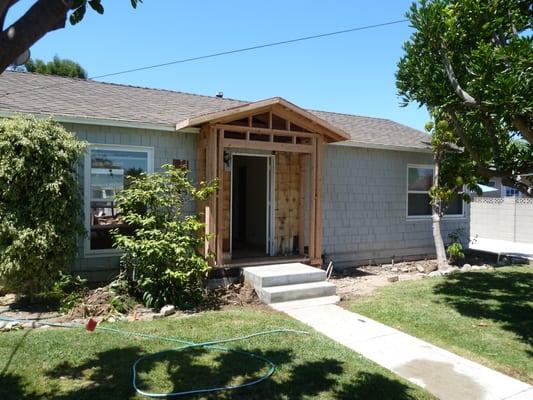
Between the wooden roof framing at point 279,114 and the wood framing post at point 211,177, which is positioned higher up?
the wooden roof framing at point 279,114

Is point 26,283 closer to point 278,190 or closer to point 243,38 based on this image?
point 278,190

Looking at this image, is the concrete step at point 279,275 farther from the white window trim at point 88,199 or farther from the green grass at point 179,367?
the white window trim at point 88,199

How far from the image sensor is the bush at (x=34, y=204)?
21.0 ft

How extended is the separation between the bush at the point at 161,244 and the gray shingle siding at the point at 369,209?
4061 mm

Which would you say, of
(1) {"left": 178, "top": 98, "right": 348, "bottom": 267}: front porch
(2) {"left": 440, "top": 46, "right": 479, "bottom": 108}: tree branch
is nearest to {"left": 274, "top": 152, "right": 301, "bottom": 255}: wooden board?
(1) {"left": 178, "top": 98, "right": 348, "bottom": 267}: front porch

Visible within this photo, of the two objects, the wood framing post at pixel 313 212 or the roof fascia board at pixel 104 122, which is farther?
the wood framing post at pixel 313 212

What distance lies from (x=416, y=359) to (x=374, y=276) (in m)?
5.06

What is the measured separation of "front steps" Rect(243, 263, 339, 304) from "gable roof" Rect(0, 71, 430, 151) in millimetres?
3174

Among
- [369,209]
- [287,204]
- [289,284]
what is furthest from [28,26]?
[369,209]

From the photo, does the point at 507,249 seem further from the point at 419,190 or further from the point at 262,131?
the point at 262,131

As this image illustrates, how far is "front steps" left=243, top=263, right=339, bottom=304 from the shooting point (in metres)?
7.61

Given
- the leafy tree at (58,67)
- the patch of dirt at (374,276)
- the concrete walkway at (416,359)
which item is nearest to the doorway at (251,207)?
the patch of dirt at (374,276)

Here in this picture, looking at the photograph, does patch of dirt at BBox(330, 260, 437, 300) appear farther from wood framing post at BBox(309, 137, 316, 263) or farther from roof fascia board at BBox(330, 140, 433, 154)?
roof fascia board at BBox(330, 140, 433, 154)

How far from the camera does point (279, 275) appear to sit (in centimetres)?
792
